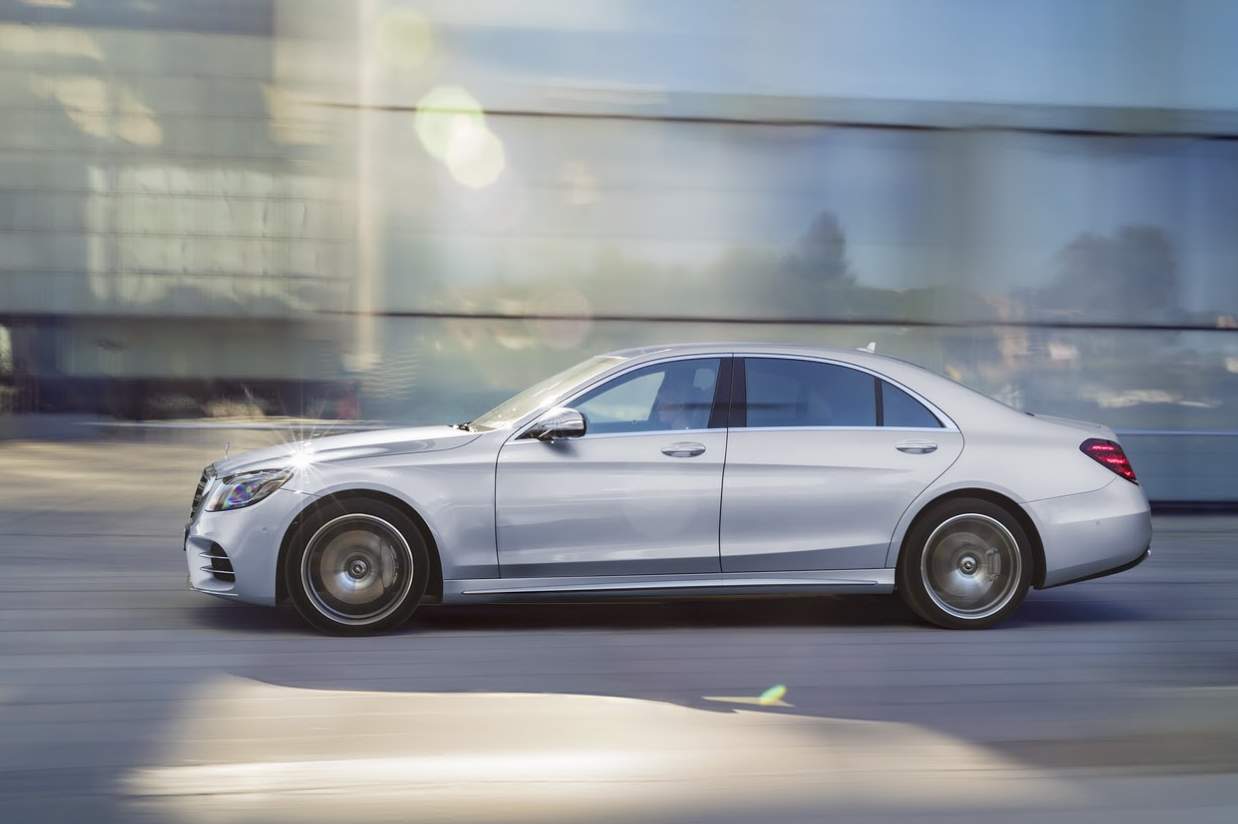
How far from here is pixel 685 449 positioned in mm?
6551

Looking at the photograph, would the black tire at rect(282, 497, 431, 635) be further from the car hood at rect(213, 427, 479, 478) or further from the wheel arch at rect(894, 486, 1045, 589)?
the wheel arch at rect(894, 486, 1045, 589)

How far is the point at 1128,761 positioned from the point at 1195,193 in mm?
10047

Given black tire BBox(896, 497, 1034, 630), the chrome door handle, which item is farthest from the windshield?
black tire BBox(896, 497, 1034, 630)

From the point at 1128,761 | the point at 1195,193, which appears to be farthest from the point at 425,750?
the point at 1195,193

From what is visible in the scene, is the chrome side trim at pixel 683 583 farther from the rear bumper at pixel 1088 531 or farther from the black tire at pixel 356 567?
the rear bumper at pixel 1088 531

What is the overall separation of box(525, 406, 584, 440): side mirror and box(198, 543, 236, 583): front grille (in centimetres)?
155

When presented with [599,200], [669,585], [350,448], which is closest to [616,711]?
[669,585]

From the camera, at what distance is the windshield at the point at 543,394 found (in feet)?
22.1

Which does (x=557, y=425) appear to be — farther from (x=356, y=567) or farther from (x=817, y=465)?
(x=817, y=465)

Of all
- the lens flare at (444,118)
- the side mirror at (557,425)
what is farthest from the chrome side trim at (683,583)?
the lens flare at (444,118)

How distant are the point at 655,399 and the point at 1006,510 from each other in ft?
6.13

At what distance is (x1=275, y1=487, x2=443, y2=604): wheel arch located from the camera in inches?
252

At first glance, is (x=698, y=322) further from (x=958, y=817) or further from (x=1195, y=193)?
(x=958, y=817)

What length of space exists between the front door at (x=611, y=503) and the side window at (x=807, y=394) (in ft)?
1.15
